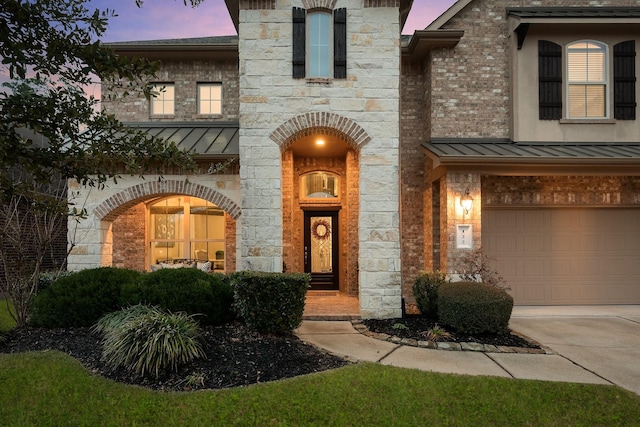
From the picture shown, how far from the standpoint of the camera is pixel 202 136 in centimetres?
1023

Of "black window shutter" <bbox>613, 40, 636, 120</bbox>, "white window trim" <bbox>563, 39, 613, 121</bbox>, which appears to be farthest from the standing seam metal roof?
"black window shutter" <bbox>613, 40, 636, 120</bbox>

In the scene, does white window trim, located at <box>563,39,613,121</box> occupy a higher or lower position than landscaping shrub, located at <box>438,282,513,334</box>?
higher

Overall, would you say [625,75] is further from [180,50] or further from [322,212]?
[180,50]

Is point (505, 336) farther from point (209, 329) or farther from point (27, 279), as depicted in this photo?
point (27, 279)

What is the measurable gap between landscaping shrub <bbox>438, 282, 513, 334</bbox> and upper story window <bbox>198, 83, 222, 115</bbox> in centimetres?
809

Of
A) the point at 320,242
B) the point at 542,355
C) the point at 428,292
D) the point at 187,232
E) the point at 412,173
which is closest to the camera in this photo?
the point at 542,355

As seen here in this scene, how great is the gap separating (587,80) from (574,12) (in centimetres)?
164

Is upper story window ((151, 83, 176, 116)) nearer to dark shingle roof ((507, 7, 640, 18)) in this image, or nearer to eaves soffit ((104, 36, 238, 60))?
eaves soffit ((104, 36, 238, 60))

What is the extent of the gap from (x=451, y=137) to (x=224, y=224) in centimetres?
651

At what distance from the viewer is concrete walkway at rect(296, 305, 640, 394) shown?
5098 mm

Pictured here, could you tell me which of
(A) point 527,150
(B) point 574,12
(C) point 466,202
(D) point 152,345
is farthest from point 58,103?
(B) point 574,12

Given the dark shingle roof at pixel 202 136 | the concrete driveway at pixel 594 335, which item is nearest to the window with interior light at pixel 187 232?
the dark shingle roof at pixel 202 136

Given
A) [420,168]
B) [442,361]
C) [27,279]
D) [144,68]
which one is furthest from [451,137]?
[27,279]

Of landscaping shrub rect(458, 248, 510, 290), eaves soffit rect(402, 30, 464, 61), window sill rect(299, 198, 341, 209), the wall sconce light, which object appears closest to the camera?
landscaping shrub rect(458, 248, 510, 290)
